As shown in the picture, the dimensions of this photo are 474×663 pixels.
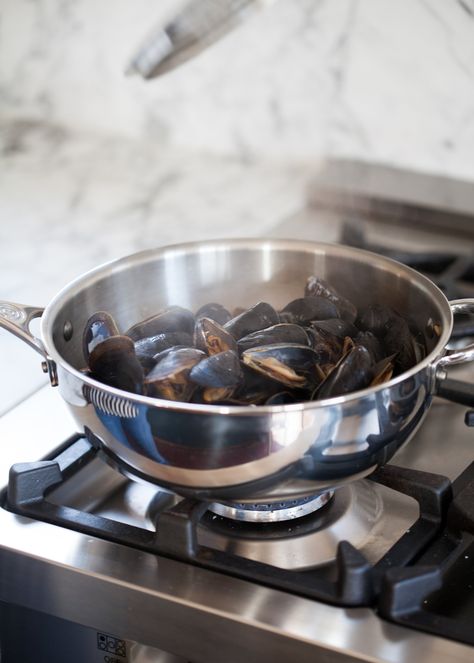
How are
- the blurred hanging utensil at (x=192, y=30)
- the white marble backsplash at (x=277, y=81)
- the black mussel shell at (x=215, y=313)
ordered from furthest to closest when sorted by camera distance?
the white marble backsplash at (x=277, y=81) → the black mussel shell at (x=215, y=313) → the blurred hanging utensil at (x=192, y=30)

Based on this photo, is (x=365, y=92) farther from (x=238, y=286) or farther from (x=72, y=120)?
(x=238, y=286)

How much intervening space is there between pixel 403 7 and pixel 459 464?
80cm

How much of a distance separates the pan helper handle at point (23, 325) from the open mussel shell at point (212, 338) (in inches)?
4.4

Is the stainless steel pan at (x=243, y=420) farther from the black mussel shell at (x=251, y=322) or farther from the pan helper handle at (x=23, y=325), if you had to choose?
the black mussel shell at (x=251, y=322)

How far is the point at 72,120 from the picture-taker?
5.34 feet

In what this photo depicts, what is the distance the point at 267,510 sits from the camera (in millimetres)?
689

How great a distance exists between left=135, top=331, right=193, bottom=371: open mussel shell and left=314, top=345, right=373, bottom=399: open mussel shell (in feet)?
0.41

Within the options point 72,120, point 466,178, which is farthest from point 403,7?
point 72,120

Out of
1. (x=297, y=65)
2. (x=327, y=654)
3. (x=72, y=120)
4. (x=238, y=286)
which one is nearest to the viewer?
(x=327, y=654)

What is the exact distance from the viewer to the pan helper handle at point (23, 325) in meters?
0.66

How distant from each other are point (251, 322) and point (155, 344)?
8cm

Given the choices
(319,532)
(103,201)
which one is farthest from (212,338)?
(103,201)

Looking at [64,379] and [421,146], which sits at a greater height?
[64,379]

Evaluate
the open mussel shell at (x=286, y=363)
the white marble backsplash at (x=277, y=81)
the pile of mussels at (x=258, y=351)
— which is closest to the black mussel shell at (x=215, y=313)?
the pile of mussels at (x=258, y=351)
